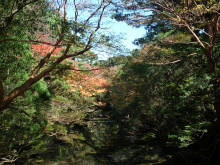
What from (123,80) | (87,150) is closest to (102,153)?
(87,150)

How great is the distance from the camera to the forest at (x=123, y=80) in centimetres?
488

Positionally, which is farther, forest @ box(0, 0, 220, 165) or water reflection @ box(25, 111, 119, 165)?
A: water reflection @ box(25, 111, 119, 165)

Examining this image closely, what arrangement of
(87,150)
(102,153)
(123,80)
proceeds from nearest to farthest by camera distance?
(102,153), (87,150), (123,80)

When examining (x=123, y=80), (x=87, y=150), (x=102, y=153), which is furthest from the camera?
(x=123, y=80)

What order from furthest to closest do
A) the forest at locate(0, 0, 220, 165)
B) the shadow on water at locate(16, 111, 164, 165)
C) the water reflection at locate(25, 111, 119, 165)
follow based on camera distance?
the water reflection at locate(25, 111, 119, 165) < the shadow on water at locate(16, 111, 164, 165) < the forest at locate(0, 0, 220, 165)

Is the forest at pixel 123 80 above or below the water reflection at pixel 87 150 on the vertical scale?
above

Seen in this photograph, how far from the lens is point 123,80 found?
13.9 metres

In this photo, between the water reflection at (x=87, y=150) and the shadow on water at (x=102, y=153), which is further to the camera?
the water reflection at (x=87, y=150)

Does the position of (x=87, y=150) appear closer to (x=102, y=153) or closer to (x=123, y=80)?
(x=102, y=153)

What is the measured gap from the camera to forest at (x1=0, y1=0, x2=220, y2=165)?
4.88m

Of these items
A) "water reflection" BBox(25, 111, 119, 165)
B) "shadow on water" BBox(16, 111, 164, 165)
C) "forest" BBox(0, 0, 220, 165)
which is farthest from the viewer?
"water reflection" BBox(25, 111, 119, 165)

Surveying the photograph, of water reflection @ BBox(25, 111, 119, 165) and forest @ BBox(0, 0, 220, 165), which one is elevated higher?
forest @ BBox(0, 0, 220, 165)

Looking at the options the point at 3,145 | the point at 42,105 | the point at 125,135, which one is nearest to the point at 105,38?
the point at 42,105

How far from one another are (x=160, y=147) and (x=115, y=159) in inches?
90.2
